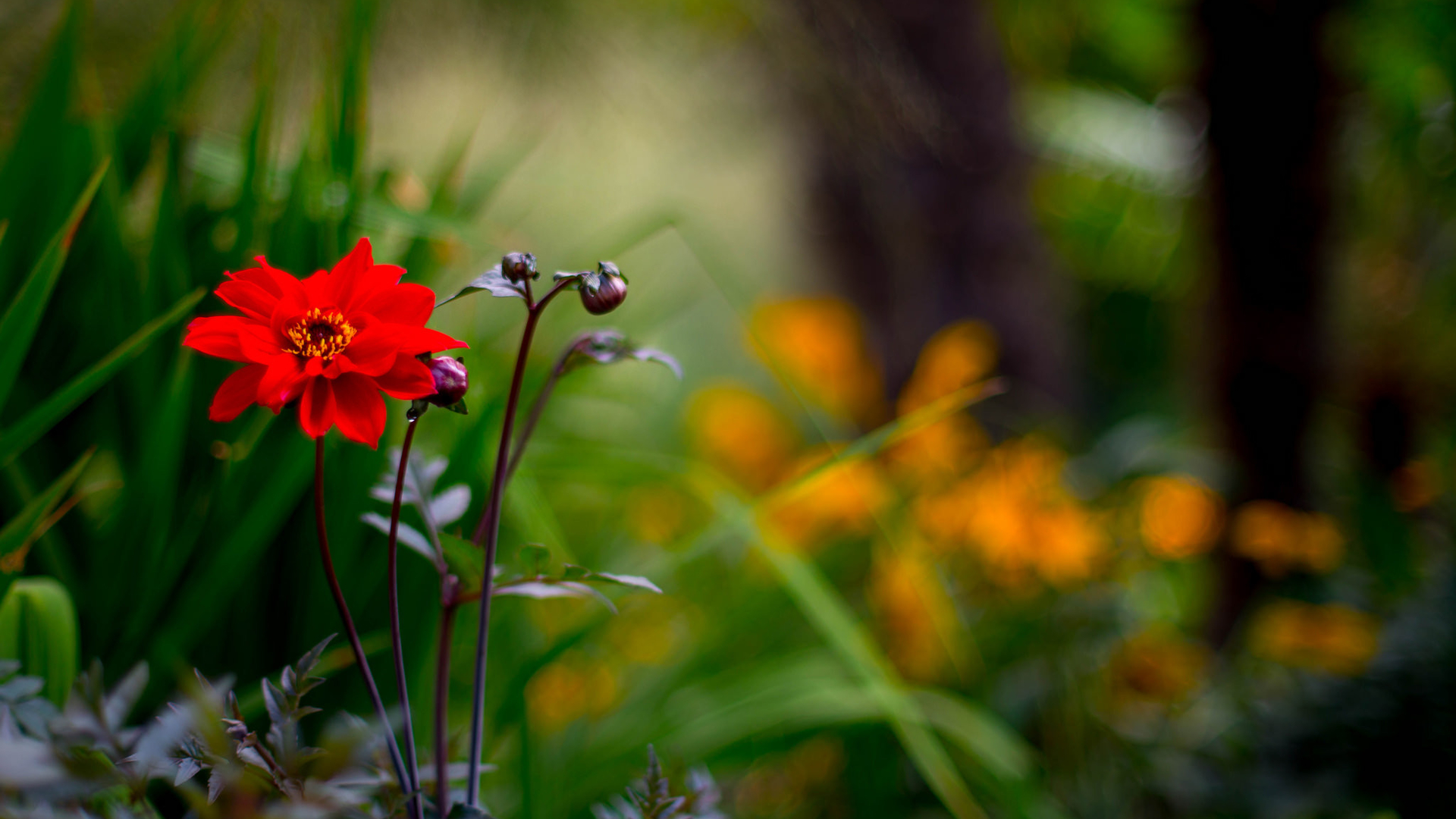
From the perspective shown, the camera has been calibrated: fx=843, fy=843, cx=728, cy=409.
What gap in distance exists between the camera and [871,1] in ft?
4.51

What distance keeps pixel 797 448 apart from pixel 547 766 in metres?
0.93

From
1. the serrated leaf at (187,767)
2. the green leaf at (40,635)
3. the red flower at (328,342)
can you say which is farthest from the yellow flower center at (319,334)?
the green leaf at (40,635)

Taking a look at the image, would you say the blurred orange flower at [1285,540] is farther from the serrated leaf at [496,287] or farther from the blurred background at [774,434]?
the serrated leaf at [496,287]

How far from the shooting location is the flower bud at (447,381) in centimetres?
22

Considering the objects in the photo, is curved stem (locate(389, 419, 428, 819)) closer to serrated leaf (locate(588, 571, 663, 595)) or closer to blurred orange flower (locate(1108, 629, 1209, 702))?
serrated leaf (locate(588, 571, 663, 595))

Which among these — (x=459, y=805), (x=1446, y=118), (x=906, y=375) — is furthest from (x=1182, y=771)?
(x=1446, y=118)

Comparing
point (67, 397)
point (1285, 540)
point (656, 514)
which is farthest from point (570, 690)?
point (1285, 540)

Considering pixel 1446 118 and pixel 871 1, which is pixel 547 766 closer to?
pixel 871 1

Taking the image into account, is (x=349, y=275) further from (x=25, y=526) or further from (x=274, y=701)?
(x=25, y=526)

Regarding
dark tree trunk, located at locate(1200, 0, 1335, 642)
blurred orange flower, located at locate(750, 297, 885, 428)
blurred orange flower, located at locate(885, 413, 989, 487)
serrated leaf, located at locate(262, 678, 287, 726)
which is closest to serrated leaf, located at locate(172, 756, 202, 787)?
serrated leaf, located at locate(262, 678, 287, 726)

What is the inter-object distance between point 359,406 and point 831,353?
122 cm

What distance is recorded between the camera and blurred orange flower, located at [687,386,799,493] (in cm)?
135

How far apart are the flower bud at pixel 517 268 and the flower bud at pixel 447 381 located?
28mm

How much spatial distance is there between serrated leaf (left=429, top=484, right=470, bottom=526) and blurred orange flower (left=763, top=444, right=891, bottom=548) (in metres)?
0.39
